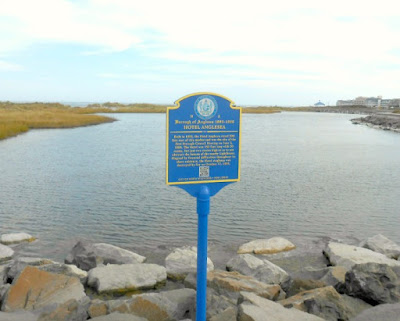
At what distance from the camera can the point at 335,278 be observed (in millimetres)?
9625

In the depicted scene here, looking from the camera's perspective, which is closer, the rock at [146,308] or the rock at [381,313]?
the rock at [146,308]

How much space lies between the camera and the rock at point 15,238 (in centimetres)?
1446

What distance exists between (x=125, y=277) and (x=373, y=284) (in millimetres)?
5357

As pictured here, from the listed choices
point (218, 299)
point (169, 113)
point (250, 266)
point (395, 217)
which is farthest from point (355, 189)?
point (169, 113)

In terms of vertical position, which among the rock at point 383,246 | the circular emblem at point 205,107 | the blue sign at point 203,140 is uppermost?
the circular emblem at point 205,107

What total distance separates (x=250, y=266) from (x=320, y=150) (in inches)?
1416

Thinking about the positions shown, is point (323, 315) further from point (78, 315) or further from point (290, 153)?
point (290, 153)

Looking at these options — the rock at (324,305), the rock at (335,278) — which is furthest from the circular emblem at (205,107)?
the rock at (335,278)

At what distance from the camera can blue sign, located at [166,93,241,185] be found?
20.6 feet

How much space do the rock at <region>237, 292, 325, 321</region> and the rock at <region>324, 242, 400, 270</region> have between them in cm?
519

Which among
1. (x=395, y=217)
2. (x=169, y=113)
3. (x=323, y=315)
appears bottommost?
(x=395, y=217)

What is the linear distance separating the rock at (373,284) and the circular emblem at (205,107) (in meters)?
4.89

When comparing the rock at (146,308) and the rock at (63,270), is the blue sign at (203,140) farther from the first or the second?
the rock at (63,270)

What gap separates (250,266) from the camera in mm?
10938
